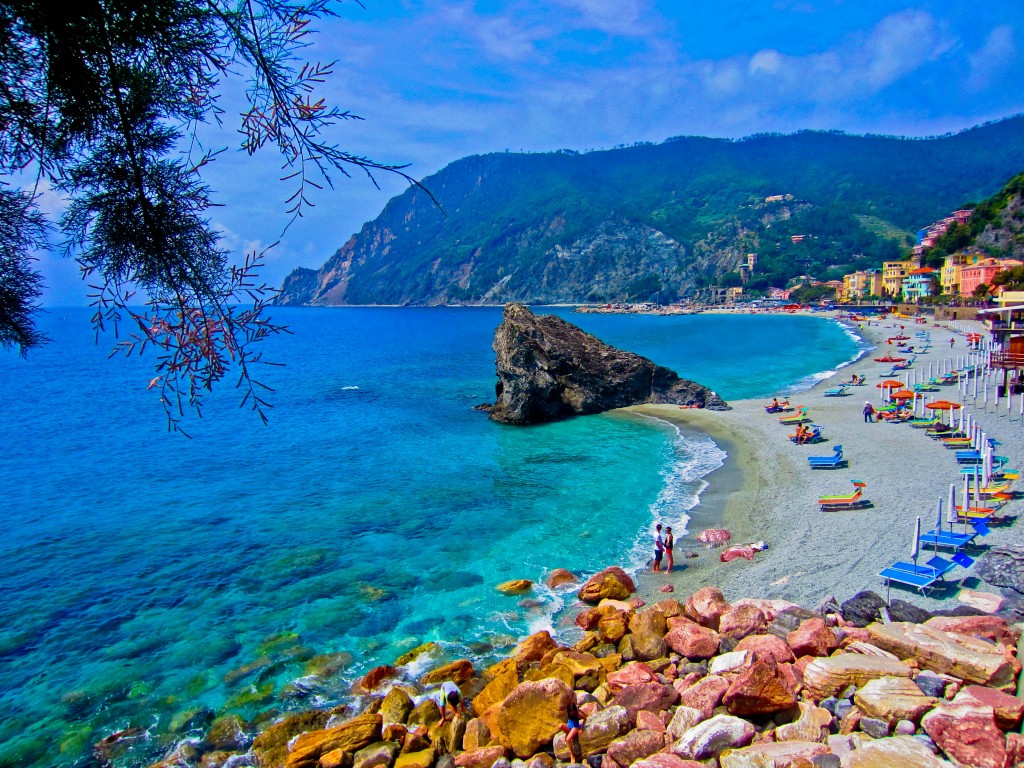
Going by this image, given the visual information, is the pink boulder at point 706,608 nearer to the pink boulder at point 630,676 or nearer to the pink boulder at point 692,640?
the pink boulder at point 692,640

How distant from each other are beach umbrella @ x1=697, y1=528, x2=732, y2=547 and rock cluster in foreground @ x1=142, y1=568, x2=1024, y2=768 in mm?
5208

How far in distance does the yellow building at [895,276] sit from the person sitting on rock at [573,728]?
450 feet

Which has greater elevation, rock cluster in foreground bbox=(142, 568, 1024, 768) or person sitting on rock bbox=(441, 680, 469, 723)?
rock cluster in foreground bbox=(142, 568, 1024, 768)

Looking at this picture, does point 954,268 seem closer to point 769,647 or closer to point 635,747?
point 769,647

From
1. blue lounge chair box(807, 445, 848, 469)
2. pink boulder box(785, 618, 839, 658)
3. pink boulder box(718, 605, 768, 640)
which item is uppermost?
pink boulder box(785, 618, 839, 658)

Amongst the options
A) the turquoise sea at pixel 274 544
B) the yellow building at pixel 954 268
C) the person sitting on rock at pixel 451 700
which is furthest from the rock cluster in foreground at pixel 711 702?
the yellow building at pixel 954 268

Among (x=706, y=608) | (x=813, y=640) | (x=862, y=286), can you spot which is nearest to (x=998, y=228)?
(x=862, y=286)

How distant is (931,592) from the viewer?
12.7m

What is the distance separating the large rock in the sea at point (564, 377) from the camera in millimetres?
36438

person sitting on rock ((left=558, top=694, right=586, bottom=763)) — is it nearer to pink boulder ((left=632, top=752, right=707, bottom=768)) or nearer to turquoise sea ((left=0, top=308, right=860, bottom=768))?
pink boulder ((left=632, top=752, right=707, bottom=768))

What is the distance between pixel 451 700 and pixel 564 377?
92.9 ft

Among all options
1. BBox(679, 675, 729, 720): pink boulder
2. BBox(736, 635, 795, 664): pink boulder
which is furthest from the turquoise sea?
BBox(679, 675, 729, 720): pink boulder

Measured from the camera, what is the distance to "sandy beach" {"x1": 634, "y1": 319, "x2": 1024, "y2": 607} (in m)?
14.6

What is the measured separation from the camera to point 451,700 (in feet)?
35.1
